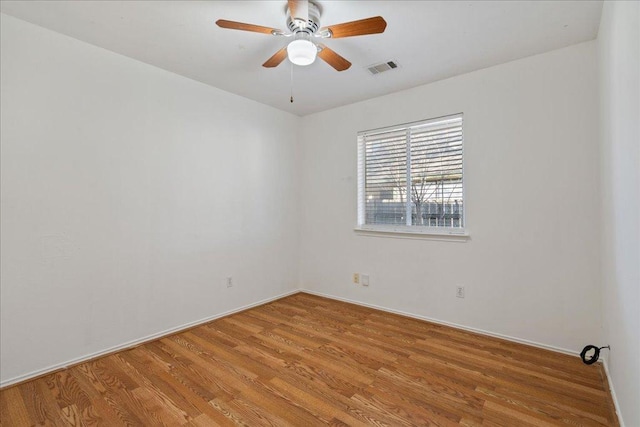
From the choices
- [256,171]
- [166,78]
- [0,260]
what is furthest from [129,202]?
[256,171]

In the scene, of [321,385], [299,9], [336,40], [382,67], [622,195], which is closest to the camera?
[622,195]

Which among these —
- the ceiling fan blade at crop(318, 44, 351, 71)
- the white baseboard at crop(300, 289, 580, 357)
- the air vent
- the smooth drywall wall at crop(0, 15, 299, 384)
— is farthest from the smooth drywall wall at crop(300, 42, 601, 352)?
the smooth drywall wall at crop(0, 15, 299, 384)

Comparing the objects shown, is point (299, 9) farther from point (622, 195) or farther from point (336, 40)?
point (622, 195)

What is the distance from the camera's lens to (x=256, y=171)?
3748mm

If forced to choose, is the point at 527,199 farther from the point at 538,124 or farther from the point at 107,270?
the point at 107,270

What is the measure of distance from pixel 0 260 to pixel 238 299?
2.05 m

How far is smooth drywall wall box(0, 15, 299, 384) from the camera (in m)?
2.10

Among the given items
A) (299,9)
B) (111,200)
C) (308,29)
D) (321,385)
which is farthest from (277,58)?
(321,385)

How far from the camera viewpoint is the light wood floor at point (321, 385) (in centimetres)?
171

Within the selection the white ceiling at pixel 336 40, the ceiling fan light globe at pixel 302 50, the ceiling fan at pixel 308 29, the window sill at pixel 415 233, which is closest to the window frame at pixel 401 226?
the window sill at pixel 415 233

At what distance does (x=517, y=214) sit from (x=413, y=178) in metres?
1.07

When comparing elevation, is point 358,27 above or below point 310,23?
below

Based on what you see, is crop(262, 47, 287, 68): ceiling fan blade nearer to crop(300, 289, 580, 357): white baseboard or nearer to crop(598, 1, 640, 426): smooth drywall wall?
crop(598, 1, 640, 426): smooth drywall wall

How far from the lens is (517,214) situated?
264 centimetres
